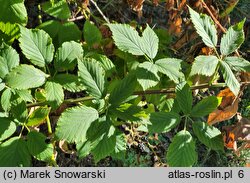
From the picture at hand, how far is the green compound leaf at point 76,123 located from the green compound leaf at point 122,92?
0.23 feet

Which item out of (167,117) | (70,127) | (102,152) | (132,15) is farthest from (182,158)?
(132,15)

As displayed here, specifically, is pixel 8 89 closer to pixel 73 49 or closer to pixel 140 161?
pixel 73 49

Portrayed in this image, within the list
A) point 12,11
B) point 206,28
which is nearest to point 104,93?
point 206,28

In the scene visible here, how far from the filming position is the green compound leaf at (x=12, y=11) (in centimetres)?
140

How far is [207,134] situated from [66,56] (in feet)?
1.59

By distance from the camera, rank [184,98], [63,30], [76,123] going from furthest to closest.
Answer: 1. [63,30]
2. [184,98]
3. [76,123]

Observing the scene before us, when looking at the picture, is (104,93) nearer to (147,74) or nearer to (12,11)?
(147,74)

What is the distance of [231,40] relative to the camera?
4.20ft

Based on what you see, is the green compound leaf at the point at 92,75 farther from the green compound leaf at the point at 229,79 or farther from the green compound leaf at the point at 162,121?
the green compound leaf at the point at 229,79

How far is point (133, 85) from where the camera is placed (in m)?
1.22

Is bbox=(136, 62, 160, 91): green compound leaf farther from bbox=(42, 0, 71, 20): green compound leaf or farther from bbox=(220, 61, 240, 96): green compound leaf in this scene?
bbox=(42, 0, 71, 20): green compound leaf

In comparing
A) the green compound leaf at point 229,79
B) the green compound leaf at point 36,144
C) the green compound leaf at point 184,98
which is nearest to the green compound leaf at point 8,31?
the green compound leaf at point 36,144

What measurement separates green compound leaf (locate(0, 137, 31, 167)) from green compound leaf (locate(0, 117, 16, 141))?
31 mm

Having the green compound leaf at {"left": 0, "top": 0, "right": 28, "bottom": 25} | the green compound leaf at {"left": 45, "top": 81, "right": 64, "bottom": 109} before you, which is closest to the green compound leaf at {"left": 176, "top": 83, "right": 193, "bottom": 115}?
the green compound leaf at {"left": 45, "top": 81, "right": 64, "bottom": 109}
